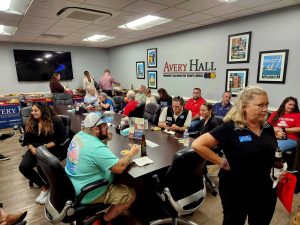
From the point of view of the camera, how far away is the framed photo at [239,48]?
388cm

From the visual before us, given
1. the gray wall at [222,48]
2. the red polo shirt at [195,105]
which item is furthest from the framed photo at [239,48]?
the red polo shirt at [195,105]

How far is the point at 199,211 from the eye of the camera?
7.06 feet

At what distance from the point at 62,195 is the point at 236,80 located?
387cm

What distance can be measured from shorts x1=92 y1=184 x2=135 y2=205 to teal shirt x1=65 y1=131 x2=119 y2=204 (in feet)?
0.16

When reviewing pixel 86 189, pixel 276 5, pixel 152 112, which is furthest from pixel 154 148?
pixel 276 5

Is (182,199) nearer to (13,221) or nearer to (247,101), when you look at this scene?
(247,101)

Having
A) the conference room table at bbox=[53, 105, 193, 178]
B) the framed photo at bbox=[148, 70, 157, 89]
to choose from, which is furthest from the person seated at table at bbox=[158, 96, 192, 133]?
the framed photo at bbox=[148, 70, 157, 89]

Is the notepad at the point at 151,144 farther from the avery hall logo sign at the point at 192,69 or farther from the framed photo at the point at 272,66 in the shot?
the avery hall logo sign at the point at 192,69

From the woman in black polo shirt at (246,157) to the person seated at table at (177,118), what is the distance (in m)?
1.48

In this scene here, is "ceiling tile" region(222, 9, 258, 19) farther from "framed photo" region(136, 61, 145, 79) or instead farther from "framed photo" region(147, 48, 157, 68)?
"framed photo" region(136, 61, 145, 79)

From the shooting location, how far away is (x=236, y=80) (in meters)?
4.15

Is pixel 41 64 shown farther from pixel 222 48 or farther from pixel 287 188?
pixel 287 188

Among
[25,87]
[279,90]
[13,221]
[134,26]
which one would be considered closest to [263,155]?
[13,221]

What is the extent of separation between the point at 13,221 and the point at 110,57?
7.28 metres
